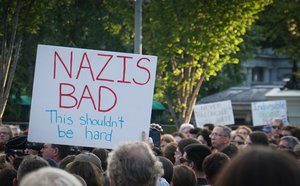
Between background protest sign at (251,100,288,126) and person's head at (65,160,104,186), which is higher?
background protest sign at (251,100,288,126)

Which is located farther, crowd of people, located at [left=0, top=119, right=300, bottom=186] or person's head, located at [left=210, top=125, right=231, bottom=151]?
person's head, located at [left=210, top=125, right=231, bottom=151]

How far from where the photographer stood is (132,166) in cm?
441

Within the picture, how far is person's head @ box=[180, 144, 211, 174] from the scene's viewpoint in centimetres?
712

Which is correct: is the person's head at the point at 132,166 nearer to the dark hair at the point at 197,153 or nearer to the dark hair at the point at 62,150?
the dark hair at the point at 197,153

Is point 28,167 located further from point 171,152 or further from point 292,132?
point 292,132

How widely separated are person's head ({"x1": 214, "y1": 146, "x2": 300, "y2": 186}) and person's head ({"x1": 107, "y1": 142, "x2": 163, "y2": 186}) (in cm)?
176

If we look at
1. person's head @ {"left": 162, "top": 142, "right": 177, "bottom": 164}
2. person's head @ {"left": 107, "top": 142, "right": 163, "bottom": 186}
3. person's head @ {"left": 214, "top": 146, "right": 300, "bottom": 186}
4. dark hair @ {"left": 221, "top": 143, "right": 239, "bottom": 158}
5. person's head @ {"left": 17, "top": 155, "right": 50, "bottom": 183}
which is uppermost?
person's head @ {"left": 214, "top": 146, "right": 300, "bottom": 186}

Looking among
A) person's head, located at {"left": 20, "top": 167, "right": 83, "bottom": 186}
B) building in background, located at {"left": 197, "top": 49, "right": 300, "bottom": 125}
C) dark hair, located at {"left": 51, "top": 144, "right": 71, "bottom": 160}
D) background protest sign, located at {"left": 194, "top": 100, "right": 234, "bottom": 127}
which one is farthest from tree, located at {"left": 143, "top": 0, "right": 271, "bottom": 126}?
person's head, located at {"left": 20, "top": 167, "right": 83, "bottom": 186}

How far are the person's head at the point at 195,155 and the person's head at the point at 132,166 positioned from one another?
2621mm

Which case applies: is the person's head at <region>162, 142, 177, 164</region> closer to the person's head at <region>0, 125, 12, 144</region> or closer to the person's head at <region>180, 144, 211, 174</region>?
the person's head at <region>180, 144, 211, 174</region>

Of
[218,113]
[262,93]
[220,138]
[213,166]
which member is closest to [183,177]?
[213,166]

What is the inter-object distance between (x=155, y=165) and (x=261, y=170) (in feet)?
6.55

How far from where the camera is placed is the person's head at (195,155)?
712 centimetres

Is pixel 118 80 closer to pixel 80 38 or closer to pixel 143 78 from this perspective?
pixel 143 78
